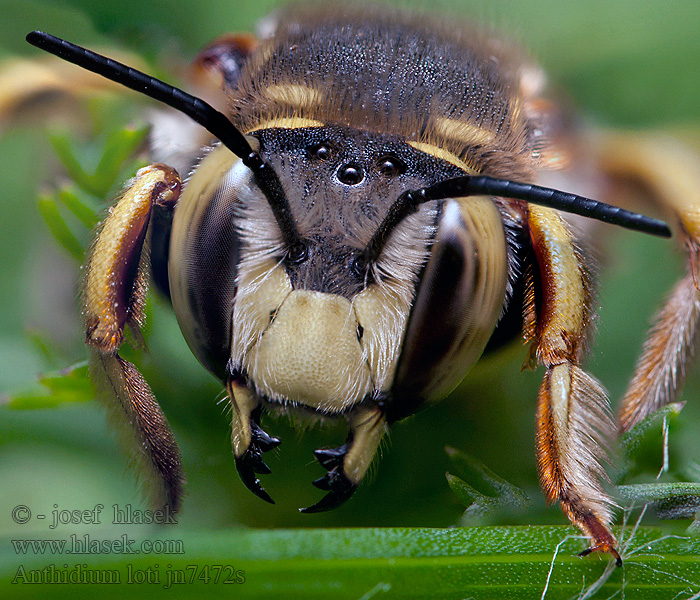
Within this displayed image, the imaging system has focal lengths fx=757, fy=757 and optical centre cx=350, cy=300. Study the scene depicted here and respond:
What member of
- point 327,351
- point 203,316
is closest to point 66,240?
point 203,316

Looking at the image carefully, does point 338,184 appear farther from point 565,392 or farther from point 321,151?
point 565,392

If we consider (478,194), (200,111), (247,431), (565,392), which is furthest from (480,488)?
(200,111)

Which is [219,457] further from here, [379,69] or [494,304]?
[379,69]

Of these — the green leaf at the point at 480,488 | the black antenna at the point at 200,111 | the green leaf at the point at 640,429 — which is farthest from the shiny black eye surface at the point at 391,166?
the green leaf at the point at 640,429

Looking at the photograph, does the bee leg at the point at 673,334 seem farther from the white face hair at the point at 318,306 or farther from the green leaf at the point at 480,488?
the white face hair at the point at 318,306

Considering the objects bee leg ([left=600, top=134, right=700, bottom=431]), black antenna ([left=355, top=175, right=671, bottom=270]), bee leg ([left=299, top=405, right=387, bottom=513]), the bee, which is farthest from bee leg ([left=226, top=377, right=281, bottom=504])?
bee leg ([left=600, top=134, right=700, bottom=431])

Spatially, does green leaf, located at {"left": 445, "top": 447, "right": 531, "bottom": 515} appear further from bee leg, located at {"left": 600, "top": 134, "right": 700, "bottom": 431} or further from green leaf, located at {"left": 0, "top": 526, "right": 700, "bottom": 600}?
bee leg, located at {"left": 600, "top": 134, "right": 700, "bottom": 431}
